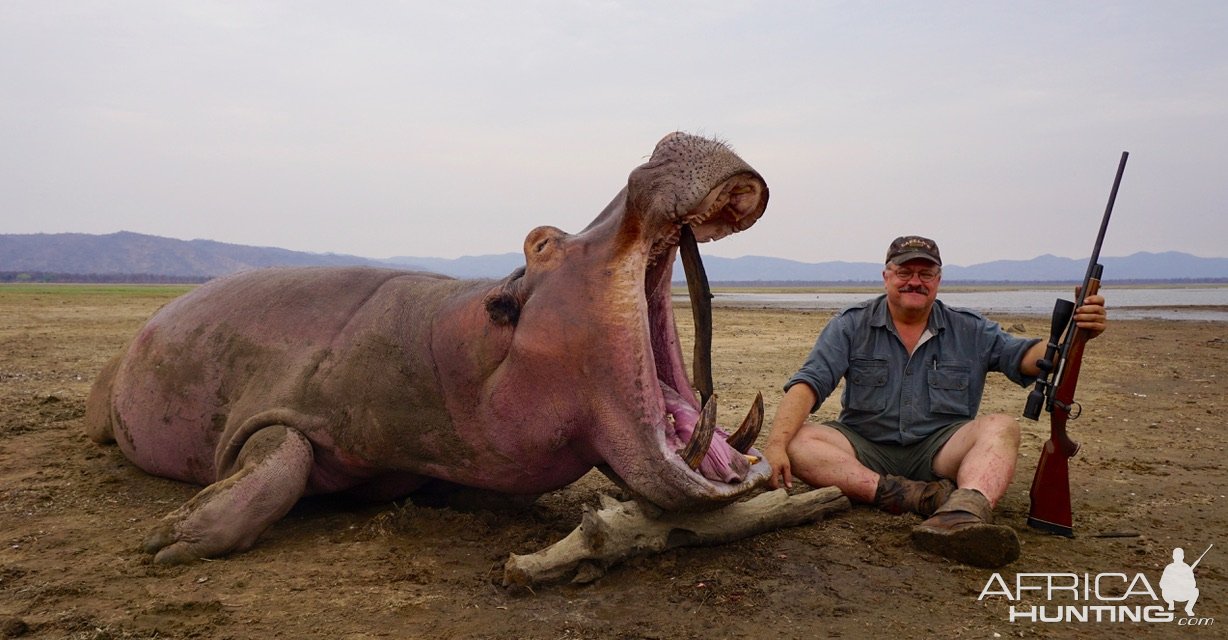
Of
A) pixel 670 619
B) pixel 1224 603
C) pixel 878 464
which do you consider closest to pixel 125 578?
pixel 670 619

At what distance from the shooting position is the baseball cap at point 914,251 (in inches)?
180

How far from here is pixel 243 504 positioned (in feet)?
11.6

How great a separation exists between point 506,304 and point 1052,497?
2634 millimetres

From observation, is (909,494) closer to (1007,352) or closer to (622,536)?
(1007,352)

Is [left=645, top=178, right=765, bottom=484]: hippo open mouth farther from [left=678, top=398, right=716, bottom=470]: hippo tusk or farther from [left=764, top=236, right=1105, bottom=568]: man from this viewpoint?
[left=764, top=236, right=1105, bottom=568]: man

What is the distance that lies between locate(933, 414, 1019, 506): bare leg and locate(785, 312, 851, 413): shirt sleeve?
0.66 metres

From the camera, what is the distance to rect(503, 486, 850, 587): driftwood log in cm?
312

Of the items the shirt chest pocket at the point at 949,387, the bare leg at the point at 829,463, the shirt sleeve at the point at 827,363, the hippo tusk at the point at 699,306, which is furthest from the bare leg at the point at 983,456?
the hippo tusk at the point at 699,306

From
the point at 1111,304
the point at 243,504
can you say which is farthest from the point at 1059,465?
the point at 1111,304

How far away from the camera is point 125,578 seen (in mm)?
3242

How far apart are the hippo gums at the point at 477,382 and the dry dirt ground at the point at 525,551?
26 centimetres

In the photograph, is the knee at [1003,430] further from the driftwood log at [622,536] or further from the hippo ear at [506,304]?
the hippo ear at [506,304]

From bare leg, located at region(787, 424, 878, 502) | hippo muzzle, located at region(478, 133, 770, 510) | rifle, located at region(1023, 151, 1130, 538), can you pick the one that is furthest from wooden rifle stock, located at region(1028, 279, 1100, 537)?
hippo muzzle, located at region(478, 133, 770, 510)

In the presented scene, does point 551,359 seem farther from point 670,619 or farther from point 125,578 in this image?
point 125,578
